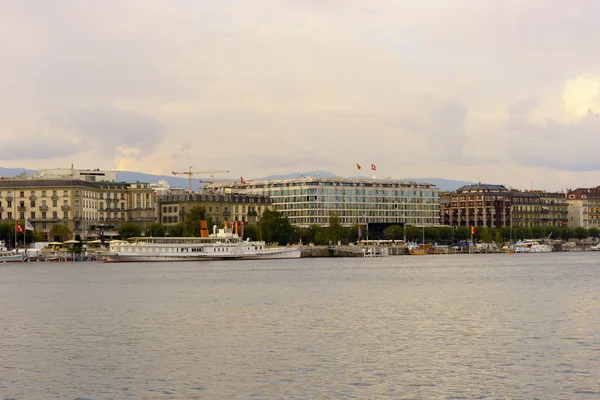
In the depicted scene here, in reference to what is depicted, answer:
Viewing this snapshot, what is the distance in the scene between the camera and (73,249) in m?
178

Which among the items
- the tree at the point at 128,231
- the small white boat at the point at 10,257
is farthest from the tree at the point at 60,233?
the small white boat at the point at 10,257

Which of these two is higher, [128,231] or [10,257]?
[128,231]

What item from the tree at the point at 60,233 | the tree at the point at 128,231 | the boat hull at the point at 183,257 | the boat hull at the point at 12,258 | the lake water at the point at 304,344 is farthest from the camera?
the tree at the point at 128,231

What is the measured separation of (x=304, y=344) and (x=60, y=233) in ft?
495

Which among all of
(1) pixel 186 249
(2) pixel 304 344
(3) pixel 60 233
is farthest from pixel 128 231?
(2) pixel 304 344

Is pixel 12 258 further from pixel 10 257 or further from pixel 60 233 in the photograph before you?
pixel 60 233

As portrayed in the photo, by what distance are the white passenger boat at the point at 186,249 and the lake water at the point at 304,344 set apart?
8062 centimetres

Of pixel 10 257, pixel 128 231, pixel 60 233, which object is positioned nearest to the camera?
pixel 10 257

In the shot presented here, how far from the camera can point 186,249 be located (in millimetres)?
163750

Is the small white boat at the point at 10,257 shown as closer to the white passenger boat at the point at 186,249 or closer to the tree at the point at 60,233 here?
the white passenger boat at the point at 186,249

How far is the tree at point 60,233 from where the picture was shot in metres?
191

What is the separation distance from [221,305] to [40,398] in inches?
1304

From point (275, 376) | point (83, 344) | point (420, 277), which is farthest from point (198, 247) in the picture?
point (275, 376)

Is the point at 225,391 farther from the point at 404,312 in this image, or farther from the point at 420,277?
the point at 420,277
